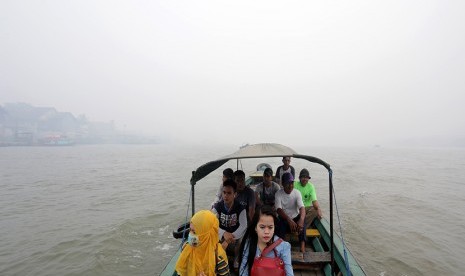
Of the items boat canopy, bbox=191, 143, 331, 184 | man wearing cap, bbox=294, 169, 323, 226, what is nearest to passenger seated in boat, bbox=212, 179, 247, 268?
boat canopy, bbox=191, 143, 331, 184

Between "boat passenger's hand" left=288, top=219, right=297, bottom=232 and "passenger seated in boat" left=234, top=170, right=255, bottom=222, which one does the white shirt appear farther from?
"passenger seated in boat" left=234, top=170, right=255, bottom=222

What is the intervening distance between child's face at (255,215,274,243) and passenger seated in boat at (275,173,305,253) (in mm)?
2828

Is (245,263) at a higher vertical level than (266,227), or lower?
lower

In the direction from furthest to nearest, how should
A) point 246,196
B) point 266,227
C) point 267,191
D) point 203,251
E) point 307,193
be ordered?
1. point 307,193
2. point 267,191
3. point 246,196
4. point 203,251
5. point 266,227

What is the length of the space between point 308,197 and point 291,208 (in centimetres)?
117

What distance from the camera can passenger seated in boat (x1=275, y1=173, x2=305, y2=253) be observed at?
215 inches

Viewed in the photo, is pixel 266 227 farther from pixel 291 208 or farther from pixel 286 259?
pixel 291 208

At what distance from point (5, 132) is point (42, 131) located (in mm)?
29669

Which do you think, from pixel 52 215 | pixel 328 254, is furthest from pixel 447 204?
pixel 52 215

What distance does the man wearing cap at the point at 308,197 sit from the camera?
20.9 feet

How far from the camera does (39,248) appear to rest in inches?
→ 363

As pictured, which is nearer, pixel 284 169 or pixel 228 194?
pixel 228 194

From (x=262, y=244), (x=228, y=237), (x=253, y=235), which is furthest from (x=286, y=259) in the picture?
(x=228, y=237)

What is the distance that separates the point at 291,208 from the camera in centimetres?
563
